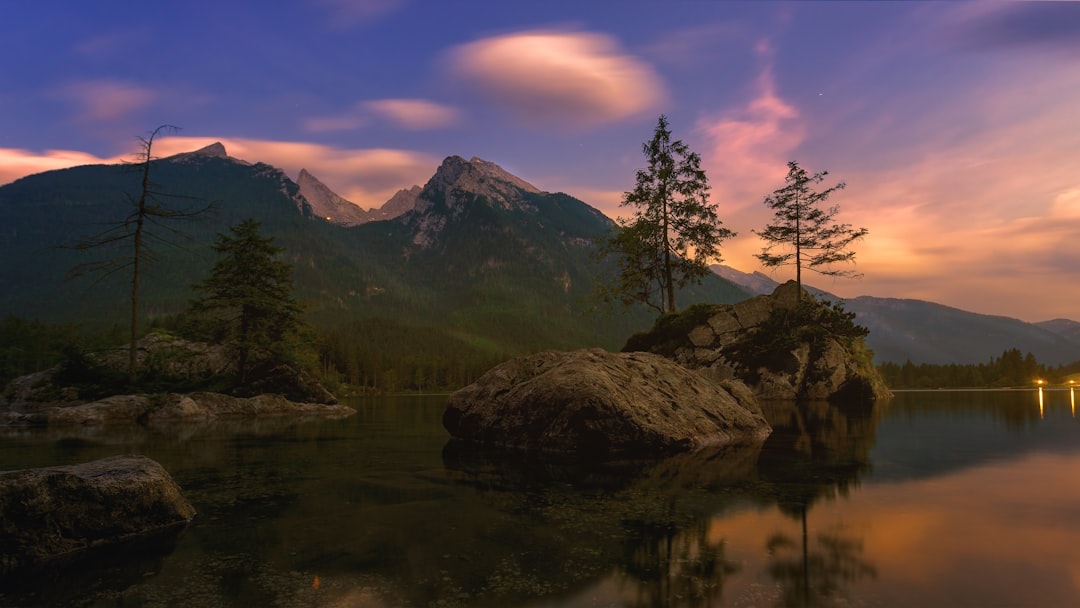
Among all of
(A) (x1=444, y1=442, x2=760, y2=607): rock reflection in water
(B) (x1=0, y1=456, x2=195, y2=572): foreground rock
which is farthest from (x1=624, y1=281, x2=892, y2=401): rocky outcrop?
(B) (x1=0, y1=456, x2=195, y2=572): foreground rock

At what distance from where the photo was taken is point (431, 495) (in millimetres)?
10695

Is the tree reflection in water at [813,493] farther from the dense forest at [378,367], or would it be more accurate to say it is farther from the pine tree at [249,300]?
the dense forest at [378,367]

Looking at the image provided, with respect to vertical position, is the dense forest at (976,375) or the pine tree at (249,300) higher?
the pine tree at (249,300)

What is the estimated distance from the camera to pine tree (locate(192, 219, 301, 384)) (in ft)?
138

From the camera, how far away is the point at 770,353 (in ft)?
155

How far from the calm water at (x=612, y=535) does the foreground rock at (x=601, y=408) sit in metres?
1.93

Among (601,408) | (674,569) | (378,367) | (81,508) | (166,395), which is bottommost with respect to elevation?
(378,367)

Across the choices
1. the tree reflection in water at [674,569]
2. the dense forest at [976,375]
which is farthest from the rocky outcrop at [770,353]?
the dense forest at [976,375]

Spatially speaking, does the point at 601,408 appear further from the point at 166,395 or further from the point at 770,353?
the point at 770,353

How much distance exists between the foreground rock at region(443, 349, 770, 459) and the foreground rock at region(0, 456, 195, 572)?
1045 cm

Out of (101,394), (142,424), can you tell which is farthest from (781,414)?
(101,394)

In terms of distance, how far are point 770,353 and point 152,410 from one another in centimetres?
4594

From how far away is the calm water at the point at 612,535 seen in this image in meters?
5.69

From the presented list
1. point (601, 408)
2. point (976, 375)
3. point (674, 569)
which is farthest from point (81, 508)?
point (976, 375)
